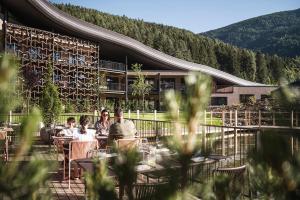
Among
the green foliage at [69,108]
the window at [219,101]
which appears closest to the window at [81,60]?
the green foliage at [69,108]

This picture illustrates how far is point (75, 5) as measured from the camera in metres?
89.6

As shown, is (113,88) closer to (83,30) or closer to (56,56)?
(83,30)

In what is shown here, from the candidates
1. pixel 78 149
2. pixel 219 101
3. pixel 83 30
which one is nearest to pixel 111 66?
pixel 83 30

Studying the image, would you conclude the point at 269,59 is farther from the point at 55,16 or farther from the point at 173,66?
the point at 55,16

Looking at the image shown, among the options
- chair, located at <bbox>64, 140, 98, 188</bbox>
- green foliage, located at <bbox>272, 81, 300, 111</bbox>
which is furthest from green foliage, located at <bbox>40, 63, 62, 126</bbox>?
green foliage, located at <bbox>272, 81, 300, 111</bbox>

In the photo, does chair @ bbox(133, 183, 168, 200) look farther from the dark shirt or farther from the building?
the building

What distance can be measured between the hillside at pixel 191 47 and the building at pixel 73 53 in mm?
39048

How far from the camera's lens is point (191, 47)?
97188 mm

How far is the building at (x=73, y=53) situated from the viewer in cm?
3097

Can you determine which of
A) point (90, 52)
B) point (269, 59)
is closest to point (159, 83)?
point (90, 52)

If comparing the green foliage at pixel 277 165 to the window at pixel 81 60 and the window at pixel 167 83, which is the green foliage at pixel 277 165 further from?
the window at pixel 167 83

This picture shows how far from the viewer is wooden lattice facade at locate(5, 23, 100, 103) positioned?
100 ft

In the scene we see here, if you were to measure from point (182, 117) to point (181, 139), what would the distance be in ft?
0.29

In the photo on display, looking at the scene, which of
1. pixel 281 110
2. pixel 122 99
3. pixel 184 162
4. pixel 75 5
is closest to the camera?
pixel 281 110
